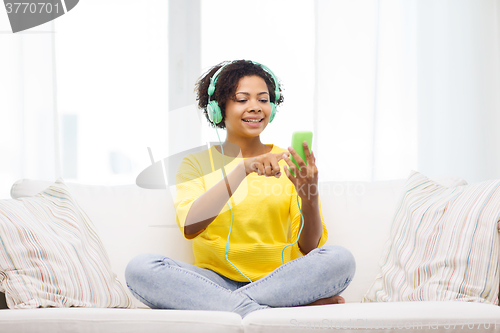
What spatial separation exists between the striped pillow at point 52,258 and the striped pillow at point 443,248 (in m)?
0.75

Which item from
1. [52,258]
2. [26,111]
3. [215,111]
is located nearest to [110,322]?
[52,258]

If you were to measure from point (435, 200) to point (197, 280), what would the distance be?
72 cm

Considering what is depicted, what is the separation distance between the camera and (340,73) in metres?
2.04

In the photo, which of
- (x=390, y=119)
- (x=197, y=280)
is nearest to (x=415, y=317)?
(x=197, y=280)

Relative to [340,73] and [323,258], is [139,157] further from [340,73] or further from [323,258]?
[323,258]

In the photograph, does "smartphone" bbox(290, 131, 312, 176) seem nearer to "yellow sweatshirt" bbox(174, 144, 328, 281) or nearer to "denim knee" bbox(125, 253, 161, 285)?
"yellow sweatshirt" bbox(174, 144, 328, 281)

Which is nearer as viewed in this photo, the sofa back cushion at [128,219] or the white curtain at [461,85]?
the sofa back cushion at [128,219]

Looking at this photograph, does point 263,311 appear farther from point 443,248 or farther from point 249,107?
point 249,107

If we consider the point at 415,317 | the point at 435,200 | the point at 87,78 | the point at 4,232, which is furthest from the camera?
the point at 87,78

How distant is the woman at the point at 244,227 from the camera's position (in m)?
1.02

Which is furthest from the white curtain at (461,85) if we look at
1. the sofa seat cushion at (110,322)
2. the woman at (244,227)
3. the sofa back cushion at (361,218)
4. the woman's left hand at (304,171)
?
the sofa seat cushion at (110,322)

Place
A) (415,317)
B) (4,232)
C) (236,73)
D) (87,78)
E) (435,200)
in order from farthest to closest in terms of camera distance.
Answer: (87,78) < (236,73) < (435,200) < (4,232) < (415,317)

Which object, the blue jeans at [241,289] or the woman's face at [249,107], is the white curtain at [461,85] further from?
the blue jeans at [241,289]

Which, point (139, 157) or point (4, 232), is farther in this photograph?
point (139, 157)
